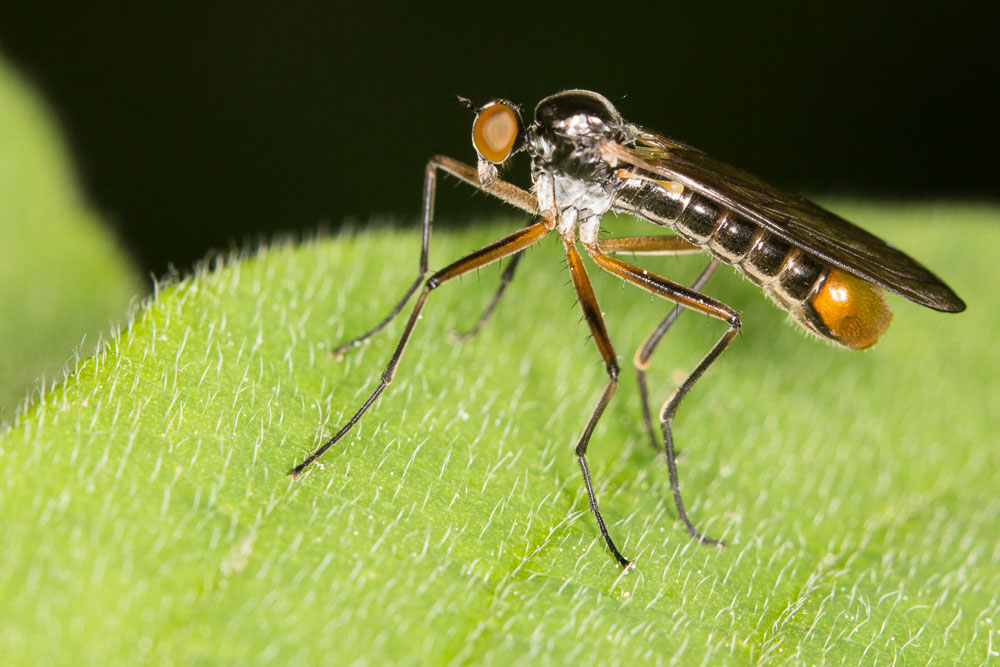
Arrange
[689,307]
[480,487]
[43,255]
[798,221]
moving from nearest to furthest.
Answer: [480,487], [689,307], [798,221], [43,255]

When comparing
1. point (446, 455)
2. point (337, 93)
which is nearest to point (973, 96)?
point (337, 93)

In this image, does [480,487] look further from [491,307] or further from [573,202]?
[573,202]

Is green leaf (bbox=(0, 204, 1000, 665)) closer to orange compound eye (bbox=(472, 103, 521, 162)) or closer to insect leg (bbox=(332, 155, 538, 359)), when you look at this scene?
insect leg (bbox=(332, 155, 538, 359))

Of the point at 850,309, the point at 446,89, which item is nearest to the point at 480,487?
the point at 850,309

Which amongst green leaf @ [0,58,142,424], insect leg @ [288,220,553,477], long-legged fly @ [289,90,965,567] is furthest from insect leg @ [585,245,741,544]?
green leaf @ [0,58,142,424]

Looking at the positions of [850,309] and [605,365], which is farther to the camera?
[850,309]

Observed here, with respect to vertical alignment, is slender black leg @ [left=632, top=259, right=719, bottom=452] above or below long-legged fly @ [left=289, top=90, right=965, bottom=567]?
below

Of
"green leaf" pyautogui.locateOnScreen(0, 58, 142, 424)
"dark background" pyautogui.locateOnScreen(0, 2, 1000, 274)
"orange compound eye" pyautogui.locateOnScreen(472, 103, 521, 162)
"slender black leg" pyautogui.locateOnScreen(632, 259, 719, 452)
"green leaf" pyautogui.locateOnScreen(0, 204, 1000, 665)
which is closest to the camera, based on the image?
"green leaf" pyautogui.locateOnScreen(0, 204, 1000, 665)

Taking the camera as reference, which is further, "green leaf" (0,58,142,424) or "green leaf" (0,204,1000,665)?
"green leaf" (0,58,142,424)

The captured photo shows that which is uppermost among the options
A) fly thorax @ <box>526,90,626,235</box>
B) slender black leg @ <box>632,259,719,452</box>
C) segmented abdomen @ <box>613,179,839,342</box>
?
fly thorax @ <box>526,90,626,235</box>
